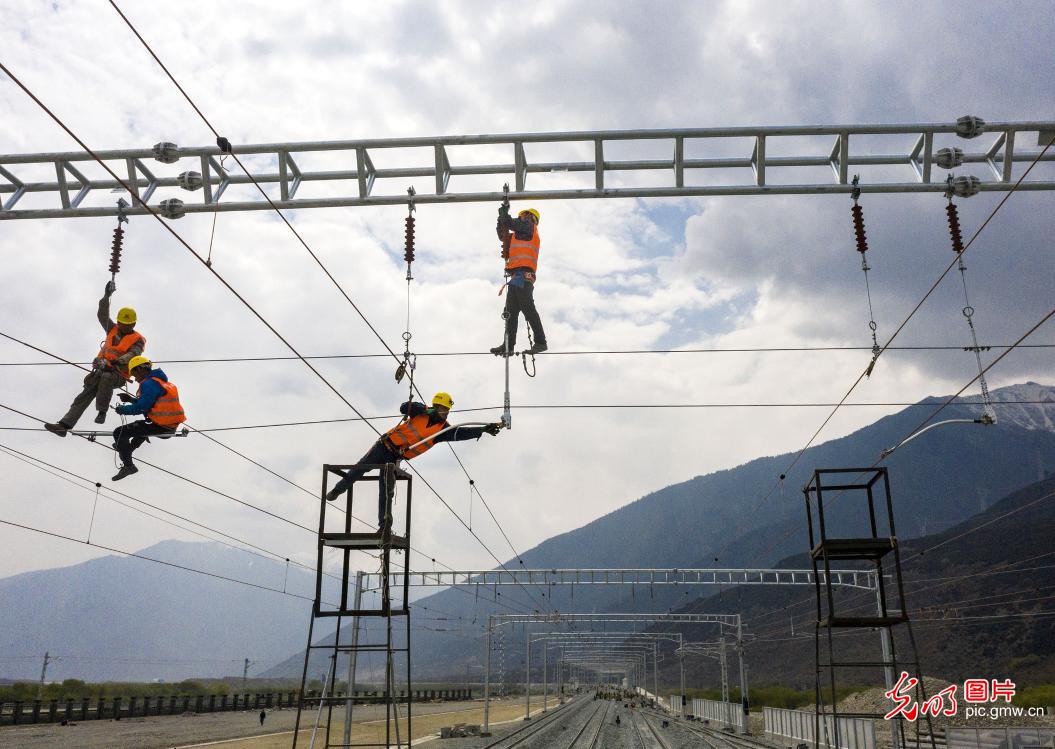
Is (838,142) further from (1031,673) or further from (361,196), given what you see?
(1031,673)

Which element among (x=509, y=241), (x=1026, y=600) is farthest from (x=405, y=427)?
(x=1026, y=600)

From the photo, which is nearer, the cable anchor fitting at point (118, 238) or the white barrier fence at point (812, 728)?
the cable anchor fitting at point (118, 238)

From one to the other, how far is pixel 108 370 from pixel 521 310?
6248 millimetres

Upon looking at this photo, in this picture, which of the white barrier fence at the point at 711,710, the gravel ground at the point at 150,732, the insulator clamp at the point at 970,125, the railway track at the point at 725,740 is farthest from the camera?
the white barrier fence at the point at 711,710

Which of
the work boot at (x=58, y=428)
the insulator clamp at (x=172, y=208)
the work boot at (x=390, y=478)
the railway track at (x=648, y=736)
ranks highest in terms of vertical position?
the insulator clamp at (x=172, y=208)

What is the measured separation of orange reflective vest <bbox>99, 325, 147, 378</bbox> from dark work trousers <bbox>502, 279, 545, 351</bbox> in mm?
5597

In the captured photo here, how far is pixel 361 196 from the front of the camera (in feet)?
40.1

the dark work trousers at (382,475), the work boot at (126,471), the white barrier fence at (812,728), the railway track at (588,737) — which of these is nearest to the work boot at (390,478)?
the dark work trousers at (382,475)

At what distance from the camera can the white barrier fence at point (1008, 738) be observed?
69.3ft

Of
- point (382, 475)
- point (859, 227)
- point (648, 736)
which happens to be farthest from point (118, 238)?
point (648, 736)

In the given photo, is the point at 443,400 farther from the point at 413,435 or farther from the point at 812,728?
the point at 812,728

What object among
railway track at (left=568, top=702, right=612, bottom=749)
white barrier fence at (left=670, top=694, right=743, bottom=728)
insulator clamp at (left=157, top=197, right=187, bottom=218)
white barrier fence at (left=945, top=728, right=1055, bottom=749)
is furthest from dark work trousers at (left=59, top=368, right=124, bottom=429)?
white barrier fence at (left=670, top=694, right=743, bottom=728)

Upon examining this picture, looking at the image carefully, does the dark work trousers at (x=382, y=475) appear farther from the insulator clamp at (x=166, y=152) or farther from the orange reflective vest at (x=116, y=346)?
the insulator clamp at (x=166, y=152)

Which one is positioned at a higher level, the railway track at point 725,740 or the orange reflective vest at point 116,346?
the orange reflective vest at point 116,346
